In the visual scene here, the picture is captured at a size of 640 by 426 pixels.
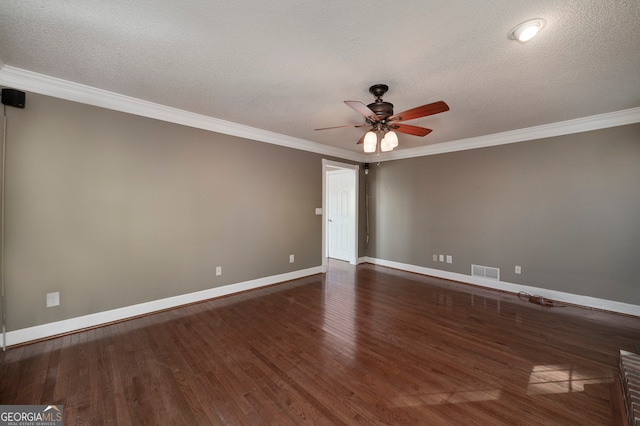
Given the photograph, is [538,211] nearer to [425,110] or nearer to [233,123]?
[425,110]

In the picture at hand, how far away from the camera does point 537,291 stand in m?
3.79

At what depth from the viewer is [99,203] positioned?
2768mm

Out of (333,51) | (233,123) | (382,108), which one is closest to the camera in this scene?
(333,51)

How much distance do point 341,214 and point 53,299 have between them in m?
4.86

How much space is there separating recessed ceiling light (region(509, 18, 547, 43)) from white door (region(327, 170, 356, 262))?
13.3 ft

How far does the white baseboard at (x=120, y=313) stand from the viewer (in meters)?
2.41

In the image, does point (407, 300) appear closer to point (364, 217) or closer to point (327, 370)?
point (327, 370)

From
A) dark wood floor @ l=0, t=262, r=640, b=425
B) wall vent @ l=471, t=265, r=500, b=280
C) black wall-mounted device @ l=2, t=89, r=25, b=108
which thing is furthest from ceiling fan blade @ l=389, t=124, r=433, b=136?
black wall-mounted device @ l=2, t=89, r=25, b=108

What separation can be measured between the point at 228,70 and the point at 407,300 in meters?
3.56

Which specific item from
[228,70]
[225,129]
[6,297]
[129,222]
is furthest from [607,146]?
[6,297]

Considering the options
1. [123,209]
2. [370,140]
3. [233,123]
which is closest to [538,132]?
[370,140]

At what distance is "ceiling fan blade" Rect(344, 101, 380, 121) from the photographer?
7.06 feet

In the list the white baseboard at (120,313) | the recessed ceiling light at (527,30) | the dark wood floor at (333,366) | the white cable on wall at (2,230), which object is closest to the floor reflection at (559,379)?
the dark wood floor at (333,366)

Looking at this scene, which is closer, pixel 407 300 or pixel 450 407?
pixel 450 407
